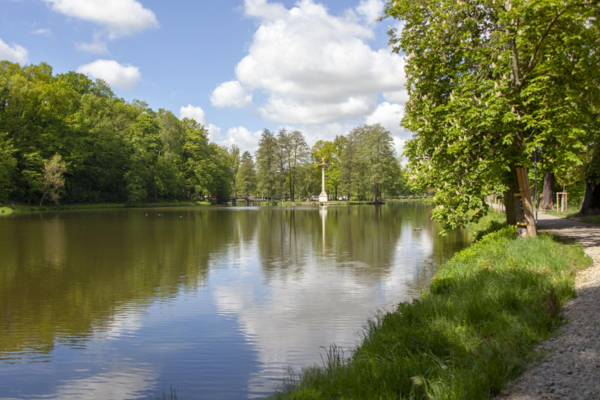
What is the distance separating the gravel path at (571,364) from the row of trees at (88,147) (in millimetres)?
56218

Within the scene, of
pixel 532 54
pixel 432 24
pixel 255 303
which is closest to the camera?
pixel 255 303

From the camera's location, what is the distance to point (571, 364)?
5.03 meters

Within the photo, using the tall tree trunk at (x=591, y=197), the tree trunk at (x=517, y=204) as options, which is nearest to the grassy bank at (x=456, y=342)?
the tree trunk at (x=517, y=204)

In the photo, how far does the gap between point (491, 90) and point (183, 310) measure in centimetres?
1003

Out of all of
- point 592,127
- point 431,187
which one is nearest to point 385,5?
point 431,187

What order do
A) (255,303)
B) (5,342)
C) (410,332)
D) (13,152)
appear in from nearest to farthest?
(410,332), (5,342), (255,303), (13,152)

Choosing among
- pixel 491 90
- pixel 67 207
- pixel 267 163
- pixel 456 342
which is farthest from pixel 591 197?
pixel 267 163

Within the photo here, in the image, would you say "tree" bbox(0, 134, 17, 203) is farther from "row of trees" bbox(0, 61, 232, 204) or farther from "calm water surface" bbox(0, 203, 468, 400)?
"calm water surface" bbox(0, 203, 468, 400)

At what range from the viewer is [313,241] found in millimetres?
23703

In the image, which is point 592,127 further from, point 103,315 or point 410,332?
point 103,315

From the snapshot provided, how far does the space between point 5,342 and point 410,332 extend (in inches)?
280

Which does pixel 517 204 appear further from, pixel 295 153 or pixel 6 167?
pixel 295 153

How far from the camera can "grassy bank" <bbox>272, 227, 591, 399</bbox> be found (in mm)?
4938

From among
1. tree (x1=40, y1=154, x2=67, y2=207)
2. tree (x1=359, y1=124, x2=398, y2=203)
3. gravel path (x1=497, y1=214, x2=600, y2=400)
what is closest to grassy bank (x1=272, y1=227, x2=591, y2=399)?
gravel path (x1=497, y1=214, x2=600, y2=400)
